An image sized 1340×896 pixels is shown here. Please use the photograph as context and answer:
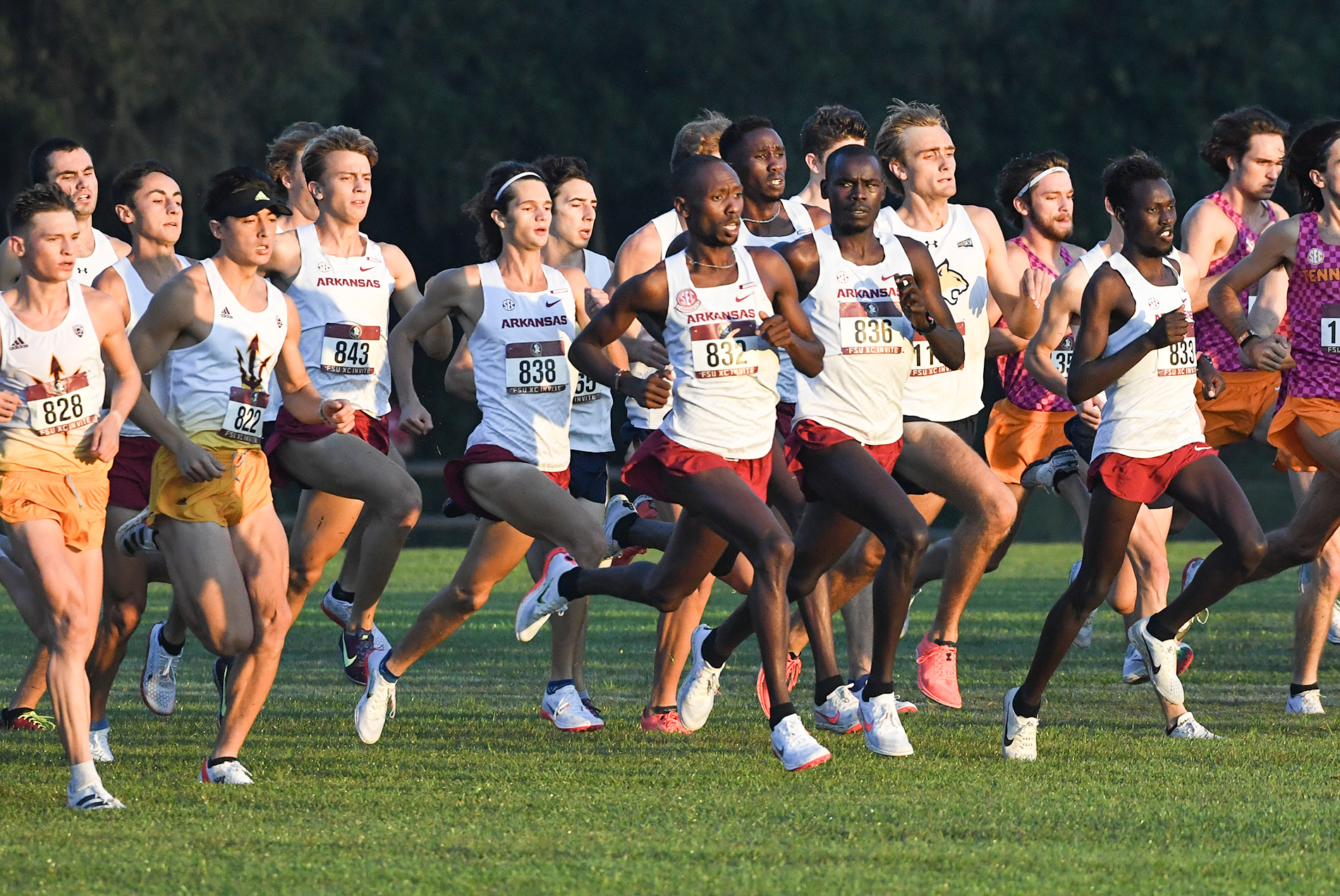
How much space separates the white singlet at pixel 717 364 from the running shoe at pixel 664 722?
1.47 metres

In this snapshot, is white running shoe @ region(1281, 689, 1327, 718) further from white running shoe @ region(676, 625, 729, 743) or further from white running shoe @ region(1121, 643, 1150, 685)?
white running shoe @ region(676, 625, 729, 743)

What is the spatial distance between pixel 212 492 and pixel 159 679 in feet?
6.63

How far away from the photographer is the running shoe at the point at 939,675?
27.9ft

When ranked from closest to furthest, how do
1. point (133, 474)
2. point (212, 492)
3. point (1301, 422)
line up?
point (212, 492) < point (133, 474) < point (1301, 422)

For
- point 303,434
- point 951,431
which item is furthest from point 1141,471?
point 303,434

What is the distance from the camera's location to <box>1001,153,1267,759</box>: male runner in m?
7.50

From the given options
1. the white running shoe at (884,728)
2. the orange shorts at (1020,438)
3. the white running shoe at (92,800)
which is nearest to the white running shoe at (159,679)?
the white running shoe at (92,800)

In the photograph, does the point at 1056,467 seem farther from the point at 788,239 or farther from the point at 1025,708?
the point at 1025,708

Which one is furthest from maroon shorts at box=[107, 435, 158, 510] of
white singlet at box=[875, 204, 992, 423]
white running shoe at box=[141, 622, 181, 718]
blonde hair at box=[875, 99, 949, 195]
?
blonde hair at box=[875, 99, 949, 195]

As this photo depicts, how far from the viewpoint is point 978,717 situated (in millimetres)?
8805

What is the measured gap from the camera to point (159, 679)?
8930 mm

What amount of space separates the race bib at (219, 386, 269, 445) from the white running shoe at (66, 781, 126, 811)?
131 centimetres

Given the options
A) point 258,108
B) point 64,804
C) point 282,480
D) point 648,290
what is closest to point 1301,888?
point 648,290

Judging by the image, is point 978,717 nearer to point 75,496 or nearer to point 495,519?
point 495,519
